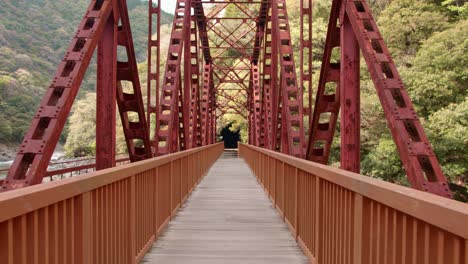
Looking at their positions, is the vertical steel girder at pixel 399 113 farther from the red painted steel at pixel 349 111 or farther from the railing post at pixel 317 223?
the railing post at pixel 317 223

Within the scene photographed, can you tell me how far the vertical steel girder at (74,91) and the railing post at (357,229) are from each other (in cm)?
354

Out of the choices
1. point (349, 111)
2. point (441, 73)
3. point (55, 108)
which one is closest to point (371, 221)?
point (55, 108)

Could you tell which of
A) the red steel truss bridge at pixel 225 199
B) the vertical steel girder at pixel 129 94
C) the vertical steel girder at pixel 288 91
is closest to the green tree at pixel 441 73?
the vertical steel girder at pixel 288 91

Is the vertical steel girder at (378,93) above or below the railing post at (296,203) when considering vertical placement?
above

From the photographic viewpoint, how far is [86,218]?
3.73 m

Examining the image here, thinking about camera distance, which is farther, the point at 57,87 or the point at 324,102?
Answer: the point at 324,102

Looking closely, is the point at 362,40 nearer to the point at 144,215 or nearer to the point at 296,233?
the point at 296,233

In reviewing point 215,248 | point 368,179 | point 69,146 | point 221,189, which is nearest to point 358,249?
point 368,179

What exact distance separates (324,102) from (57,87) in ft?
16.2

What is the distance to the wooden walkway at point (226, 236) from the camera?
604 cm

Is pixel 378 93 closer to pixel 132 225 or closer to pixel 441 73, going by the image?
pixel 132 225

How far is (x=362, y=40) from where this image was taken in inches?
295

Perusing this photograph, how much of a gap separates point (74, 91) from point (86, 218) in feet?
11.1

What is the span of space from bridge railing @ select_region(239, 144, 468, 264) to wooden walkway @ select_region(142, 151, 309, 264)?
0.39m
